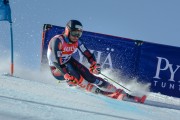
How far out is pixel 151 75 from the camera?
9242mm

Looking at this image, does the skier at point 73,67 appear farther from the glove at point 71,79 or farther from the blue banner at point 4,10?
→ the blue banner at point 4,10

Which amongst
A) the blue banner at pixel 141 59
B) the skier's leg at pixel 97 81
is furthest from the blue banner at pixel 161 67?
the skier's leg at pixel 97 81

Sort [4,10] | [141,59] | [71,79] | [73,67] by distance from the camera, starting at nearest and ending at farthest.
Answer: [71,79], [73,67], [4,10], [141,59]

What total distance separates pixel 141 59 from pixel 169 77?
777 millimetres

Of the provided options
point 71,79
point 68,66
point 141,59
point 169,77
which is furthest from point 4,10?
point 169,77

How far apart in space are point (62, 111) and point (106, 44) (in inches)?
226

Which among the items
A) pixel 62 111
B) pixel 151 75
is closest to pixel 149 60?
pixel 151 75

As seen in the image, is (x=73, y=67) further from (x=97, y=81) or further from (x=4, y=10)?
(x=4, y=10)

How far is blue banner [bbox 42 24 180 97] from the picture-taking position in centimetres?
918

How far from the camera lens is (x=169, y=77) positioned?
9180 mm

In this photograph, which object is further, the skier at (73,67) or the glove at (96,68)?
the glove at (96,68)

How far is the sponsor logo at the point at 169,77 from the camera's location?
9156mm

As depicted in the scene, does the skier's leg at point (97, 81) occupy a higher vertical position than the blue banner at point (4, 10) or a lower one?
lower

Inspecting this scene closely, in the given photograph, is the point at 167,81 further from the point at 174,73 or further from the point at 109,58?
the point at 109,58
